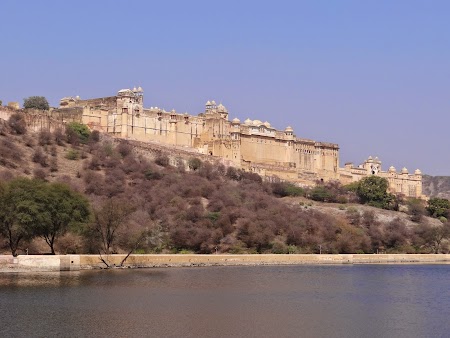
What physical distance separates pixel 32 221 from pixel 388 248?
29.5m

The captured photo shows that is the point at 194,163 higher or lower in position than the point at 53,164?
higher

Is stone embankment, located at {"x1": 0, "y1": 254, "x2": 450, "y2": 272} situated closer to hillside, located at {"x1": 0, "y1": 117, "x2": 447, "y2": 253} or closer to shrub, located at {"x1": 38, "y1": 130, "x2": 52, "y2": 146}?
hillside, located at {"x1": 0, "y1": 117, "x2": 447, "y2": 253}

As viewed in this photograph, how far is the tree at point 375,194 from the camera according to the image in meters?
76.4

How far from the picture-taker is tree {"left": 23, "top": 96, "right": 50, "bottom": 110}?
7288 cm

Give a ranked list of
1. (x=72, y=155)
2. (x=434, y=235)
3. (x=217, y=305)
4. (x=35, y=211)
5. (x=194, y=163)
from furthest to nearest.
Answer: (x=194, y=163), (x=72, y=155), (x=434, y=235), (x=35, y=211), (x=217, y=305)

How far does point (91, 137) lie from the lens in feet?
225

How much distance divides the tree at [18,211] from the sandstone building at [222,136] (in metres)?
28.9

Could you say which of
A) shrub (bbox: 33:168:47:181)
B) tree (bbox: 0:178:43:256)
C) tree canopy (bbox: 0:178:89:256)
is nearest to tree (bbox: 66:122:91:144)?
shrub (bbox: 33:168:47:181)

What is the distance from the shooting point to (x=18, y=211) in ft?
133

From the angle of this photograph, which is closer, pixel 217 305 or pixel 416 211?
pixel 217 305

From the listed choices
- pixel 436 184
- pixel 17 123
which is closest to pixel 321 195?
pixel 17 123

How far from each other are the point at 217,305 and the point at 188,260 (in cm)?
1750

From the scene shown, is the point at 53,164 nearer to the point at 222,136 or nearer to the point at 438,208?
the point at 222,136

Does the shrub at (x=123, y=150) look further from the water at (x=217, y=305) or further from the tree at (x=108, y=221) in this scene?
the water at (x=217, y=305)
